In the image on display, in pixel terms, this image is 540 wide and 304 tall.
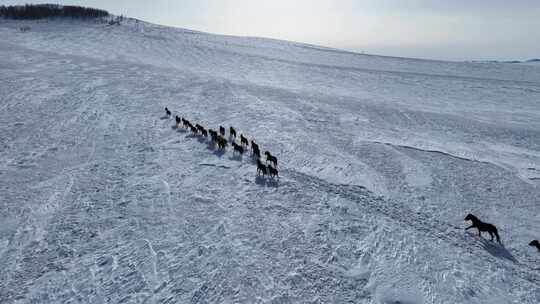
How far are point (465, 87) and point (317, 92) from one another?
16477 mm

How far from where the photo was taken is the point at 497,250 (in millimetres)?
9406

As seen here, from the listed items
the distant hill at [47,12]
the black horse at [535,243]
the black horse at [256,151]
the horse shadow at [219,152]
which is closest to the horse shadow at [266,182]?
the black horse at [256,151]

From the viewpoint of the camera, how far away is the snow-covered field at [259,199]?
7914 mm

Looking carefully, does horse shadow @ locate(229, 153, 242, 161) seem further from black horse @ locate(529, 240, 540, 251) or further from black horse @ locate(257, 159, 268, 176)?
black horse @ locate(529, 240, 540, 251)

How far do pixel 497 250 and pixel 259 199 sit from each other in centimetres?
677

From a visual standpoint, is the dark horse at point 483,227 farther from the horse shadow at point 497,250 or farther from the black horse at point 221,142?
the black horse at point 221,142

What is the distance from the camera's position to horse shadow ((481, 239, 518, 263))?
9.14 metres

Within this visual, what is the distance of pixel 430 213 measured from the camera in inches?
436

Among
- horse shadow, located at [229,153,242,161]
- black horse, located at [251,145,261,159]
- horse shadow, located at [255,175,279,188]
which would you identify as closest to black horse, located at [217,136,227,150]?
horse shadow, located at [229,153,242,161]

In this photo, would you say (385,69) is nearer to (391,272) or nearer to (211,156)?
(211,156)

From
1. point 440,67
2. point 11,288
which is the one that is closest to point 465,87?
point 440,67

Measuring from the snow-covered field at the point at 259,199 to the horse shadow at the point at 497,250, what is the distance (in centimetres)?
5

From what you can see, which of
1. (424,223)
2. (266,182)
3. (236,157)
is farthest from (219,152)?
(424,223)

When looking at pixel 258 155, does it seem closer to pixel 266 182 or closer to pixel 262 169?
→ pixel 262 169
